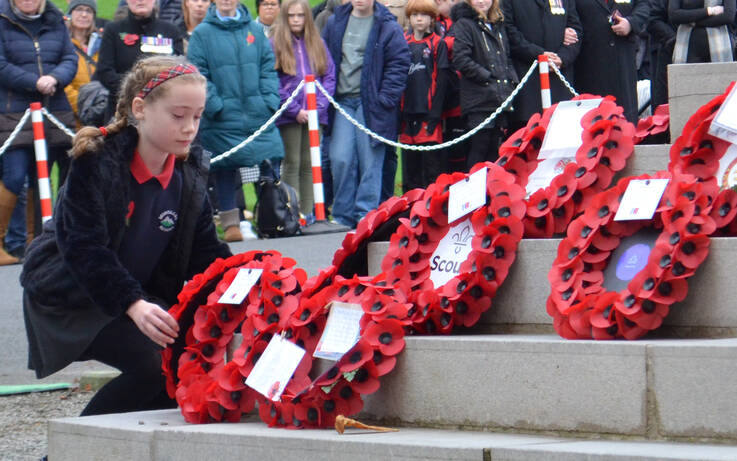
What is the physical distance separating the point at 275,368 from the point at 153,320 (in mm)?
430

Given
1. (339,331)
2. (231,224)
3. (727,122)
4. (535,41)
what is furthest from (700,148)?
(535,41)

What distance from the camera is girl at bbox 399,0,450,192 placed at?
10297 mm

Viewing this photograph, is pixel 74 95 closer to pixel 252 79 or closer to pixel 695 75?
pixel 252 79

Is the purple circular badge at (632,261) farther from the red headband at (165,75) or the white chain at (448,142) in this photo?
the white chain at (448,142)

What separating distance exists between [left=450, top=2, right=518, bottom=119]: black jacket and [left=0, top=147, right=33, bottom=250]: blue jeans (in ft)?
10.7

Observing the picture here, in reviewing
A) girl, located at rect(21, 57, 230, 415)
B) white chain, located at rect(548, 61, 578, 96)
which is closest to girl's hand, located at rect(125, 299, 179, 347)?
girl, located at rect(21, 57, 230, 415)

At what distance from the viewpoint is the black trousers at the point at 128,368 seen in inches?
171

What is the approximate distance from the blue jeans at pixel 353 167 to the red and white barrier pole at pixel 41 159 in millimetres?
2223

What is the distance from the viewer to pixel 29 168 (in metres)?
9.33

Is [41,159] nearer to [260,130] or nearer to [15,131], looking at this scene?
[15,131]

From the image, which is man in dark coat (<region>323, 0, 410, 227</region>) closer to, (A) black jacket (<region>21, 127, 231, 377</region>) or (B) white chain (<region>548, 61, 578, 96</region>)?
(B) white chain (<region>548, 61, 578, 96</region>)

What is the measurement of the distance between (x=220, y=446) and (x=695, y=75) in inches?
86.3

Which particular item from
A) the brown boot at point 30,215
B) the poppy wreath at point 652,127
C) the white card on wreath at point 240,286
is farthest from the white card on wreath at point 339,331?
the brown boot at point 30,215

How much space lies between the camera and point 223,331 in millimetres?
4465
